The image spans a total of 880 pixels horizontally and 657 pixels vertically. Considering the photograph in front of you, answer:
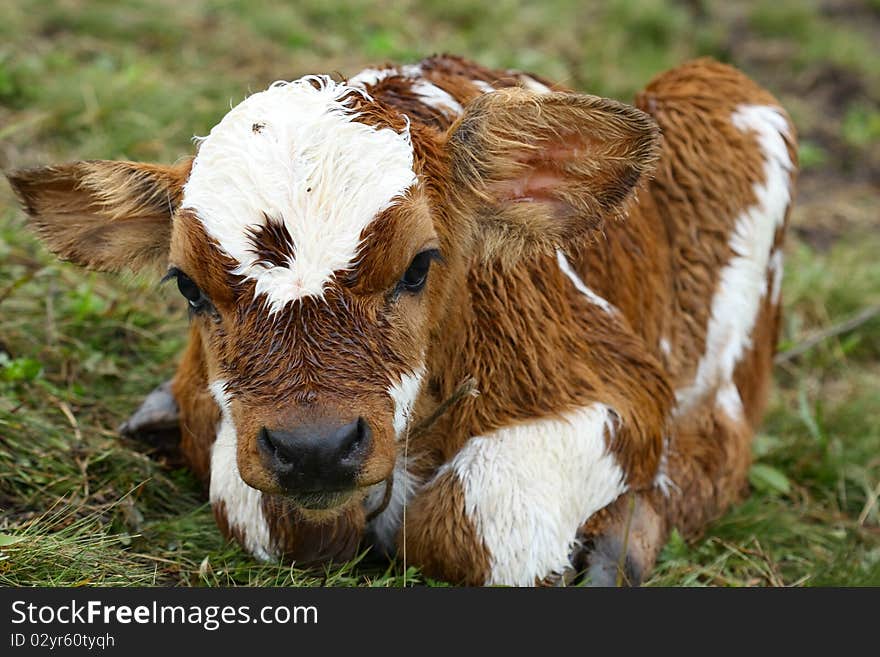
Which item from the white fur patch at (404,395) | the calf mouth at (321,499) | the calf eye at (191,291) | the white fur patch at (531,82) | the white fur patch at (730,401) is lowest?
the white fur patch at (730,401)

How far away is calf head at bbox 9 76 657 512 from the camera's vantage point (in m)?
3.43

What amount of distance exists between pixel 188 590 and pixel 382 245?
1270 millimetres

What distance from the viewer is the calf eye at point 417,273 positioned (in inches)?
144

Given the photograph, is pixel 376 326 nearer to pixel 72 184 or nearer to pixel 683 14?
pixel 72 184

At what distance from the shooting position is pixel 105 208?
4.05 m

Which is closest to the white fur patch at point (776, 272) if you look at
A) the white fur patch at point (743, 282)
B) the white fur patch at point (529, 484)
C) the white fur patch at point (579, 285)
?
the white fur patch at point (743, 282)

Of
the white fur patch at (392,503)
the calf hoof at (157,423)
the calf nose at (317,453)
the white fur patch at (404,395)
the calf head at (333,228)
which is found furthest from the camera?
the calf hoof at (157,423)

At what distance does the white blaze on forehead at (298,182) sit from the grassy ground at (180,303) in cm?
83

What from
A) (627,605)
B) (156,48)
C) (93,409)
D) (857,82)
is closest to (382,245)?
(627,605)

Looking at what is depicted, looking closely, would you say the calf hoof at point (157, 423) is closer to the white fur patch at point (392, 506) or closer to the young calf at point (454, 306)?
the young calf at point (454, 306)

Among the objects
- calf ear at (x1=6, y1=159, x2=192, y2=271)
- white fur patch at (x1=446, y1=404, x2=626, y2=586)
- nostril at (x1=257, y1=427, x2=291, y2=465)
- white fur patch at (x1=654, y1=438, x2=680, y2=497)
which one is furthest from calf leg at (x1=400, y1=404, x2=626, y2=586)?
calf ear at (x1=6, y1=159, x2=192, y2=271)

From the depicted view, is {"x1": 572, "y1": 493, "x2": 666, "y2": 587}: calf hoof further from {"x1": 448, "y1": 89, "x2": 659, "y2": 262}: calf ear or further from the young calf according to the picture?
{"x1": 448, "y1": 89, "x2": 659, "y2": 262}: calf ear

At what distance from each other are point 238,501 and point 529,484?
1.01 m

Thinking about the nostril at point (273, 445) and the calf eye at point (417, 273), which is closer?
the nostril at point (273, 445)
